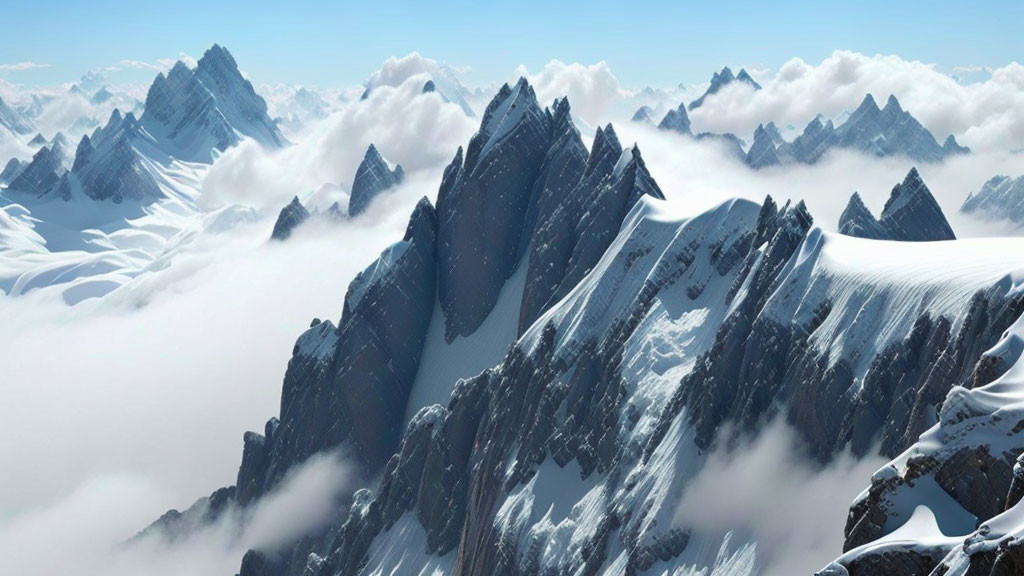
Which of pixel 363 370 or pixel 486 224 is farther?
pixel 486 224

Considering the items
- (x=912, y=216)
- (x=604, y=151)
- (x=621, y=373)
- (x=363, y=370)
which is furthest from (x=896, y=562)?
(x=363, y=370)

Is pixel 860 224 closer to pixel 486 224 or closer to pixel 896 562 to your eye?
pixel 486 224

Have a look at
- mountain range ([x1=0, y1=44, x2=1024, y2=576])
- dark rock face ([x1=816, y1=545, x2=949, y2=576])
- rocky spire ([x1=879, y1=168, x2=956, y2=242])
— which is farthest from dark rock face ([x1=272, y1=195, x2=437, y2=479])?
dark rock face ([x1=816, y1=545, x2=949, y2=576])

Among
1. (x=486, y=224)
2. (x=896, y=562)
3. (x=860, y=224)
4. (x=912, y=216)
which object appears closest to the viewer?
(x=896, y=562)

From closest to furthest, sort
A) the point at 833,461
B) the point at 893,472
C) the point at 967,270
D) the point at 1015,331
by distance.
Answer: the point at 893,472 → the point at 1015,331 → the point at 967,270 → the point at 833,461

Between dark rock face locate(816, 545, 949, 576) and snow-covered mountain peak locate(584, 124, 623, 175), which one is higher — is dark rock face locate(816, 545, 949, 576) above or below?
below

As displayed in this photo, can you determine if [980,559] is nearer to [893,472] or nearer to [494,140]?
[893,472]

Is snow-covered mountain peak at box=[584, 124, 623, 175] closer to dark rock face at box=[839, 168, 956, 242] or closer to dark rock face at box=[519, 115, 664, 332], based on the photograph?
dark rock face at box=[519, 115, 664, 332]

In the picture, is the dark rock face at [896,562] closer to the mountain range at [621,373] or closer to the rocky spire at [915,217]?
the mountain range at [621,373]

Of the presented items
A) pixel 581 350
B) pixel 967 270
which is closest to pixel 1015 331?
pixel 967 270

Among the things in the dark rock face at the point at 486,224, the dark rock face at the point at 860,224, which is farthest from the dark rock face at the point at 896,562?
the dark rock face at the point at 486,224

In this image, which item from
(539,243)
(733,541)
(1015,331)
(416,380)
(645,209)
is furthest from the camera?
(416,380)
